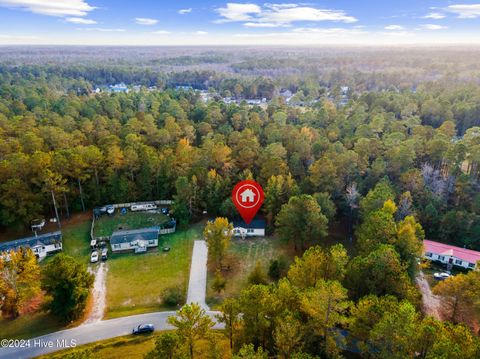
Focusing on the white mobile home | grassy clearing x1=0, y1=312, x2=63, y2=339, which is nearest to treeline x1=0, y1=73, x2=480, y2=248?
the white mobile home

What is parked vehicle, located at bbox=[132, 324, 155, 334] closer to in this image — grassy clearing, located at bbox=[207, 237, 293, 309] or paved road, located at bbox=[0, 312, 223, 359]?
paved road, located at bbox=[0, 312, 223, 359]

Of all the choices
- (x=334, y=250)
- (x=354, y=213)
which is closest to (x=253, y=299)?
(x=334, y=250)

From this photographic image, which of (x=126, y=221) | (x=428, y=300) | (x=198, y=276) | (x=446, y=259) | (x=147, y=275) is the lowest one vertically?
(x=147, y=275)

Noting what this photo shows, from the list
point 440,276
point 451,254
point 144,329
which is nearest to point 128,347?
point 144,329

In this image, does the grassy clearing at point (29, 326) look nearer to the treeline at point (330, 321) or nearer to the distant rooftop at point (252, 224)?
the treeline at point (330, 321)

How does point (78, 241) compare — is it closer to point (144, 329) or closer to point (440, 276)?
point (144, 329)

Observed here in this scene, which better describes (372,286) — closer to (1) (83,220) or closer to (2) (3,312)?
(2) (3,312)

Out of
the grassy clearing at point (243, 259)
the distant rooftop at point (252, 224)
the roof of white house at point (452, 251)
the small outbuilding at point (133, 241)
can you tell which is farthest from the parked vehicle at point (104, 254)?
the roof of white house at point (452, 251)
